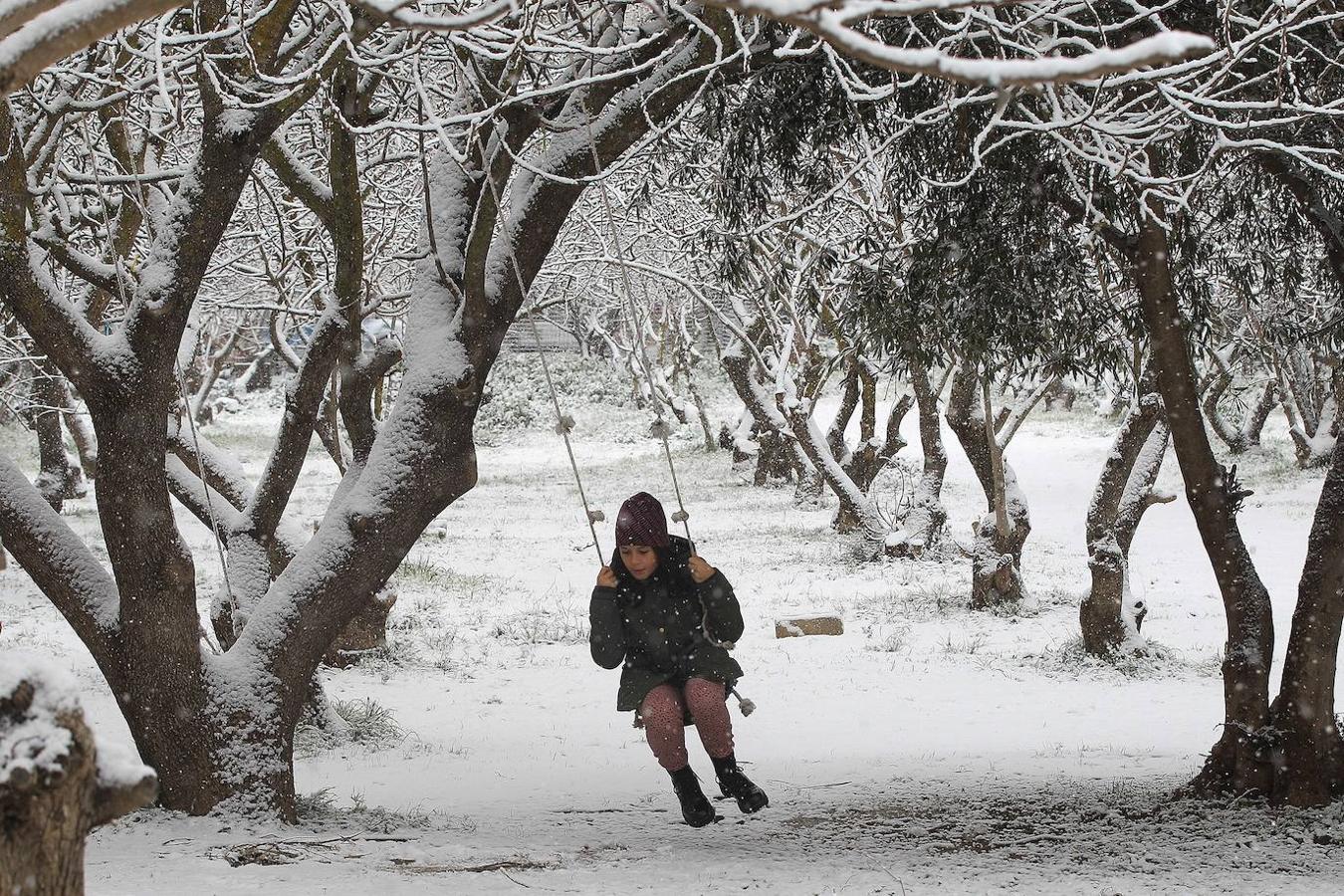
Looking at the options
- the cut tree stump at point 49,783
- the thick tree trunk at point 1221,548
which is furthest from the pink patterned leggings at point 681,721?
the cut tree stump at point 49,783

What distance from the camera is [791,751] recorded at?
314 inches

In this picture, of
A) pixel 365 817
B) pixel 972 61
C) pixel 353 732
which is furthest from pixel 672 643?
pixel 972 61

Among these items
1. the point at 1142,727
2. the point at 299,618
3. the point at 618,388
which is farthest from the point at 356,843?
the point at 618,388

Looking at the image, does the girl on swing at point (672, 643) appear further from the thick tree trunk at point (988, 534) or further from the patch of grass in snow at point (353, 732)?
the thick tree trunk at point (988, 534)

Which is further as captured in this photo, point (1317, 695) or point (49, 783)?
point (1317, 695)

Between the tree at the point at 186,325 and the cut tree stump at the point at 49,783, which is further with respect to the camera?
the tree at the point at 186,325

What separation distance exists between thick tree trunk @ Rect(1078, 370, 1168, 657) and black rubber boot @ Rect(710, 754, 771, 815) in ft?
18.6

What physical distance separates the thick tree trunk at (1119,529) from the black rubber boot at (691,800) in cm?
573

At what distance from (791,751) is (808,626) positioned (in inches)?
139

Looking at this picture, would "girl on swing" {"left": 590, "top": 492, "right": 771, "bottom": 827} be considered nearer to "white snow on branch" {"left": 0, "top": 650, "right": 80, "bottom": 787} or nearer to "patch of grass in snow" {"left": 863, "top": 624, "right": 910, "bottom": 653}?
"white snow on branch" {"left": 0, "top": 650, "right": 80, "bottom": 787}

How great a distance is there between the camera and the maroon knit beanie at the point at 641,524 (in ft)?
16.8

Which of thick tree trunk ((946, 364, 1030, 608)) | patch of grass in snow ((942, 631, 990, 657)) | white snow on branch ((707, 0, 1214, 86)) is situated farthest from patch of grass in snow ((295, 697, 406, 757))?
white snow on branch ((707, 0, 1214, 86))

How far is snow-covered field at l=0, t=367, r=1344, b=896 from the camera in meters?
4.40

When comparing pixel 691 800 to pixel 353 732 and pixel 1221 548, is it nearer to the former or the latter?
pixel 1221 548
